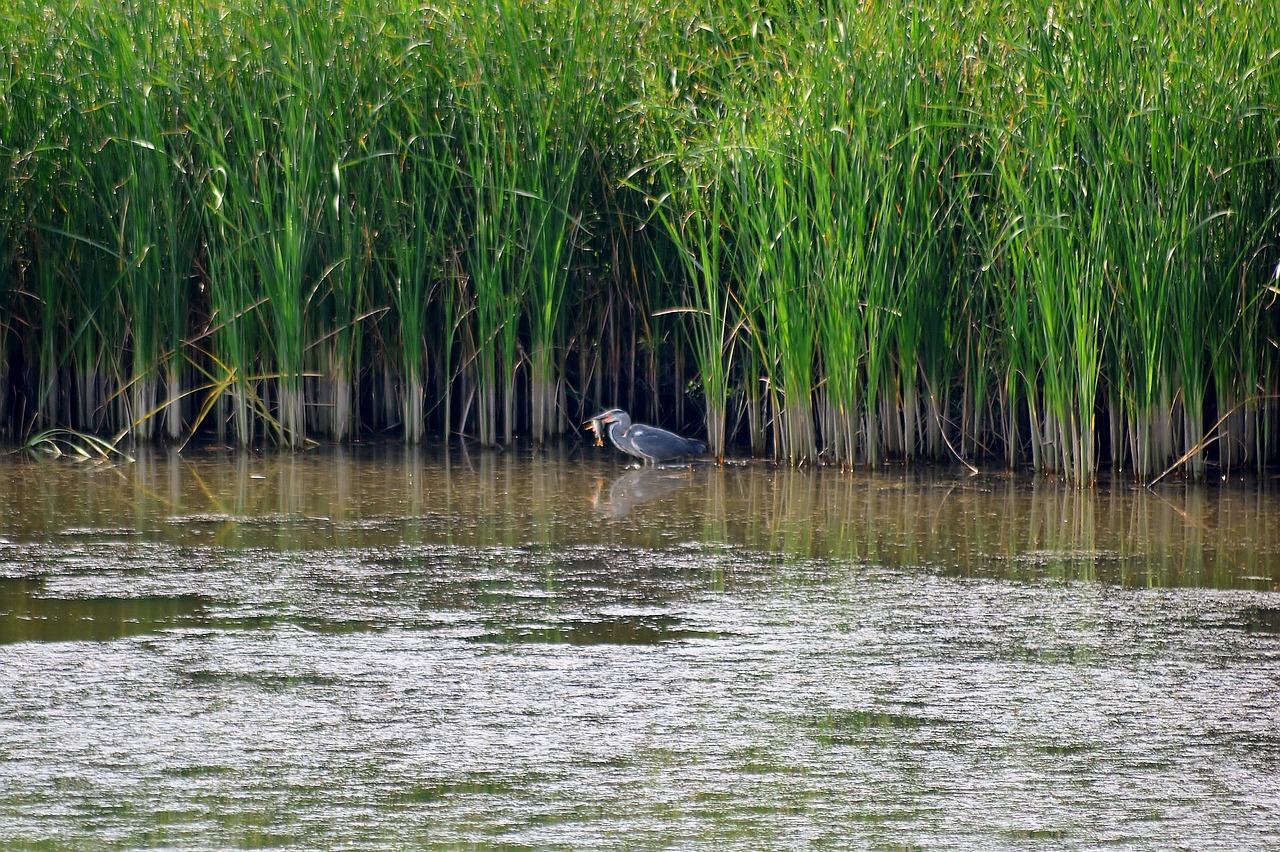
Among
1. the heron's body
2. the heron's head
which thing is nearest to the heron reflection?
the heron's body

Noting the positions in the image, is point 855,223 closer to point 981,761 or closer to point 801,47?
point 801,47

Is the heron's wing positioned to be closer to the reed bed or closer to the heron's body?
the heron's body

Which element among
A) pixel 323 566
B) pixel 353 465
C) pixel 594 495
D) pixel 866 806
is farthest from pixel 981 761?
pixel 353 465

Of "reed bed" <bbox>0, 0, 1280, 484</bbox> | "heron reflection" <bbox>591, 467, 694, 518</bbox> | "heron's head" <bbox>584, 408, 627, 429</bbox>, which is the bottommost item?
"heron reflection" <bbox>591, 467, 694, 518</bbox>

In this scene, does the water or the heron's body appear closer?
the water

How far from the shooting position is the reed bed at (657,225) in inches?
258

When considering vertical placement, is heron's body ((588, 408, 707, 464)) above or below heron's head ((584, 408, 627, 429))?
below

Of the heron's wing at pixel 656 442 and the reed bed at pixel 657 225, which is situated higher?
the reed bed at pixel 657 225

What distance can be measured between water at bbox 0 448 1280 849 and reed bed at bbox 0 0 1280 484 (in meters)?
0.68

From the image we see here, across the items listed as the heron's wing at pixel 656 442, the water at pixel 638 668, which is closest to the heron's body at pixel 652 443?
the heron's wing at pixel 656 442

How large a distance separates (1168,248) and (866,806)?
3897mm

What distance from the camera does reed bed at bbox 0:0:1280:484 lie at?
6543 mm

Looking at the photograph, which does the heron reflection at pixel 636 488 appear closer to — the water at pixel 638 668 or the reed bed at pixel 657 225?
the water at pixel 638 668

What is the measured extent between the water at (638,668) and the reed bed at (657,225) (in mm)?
678
